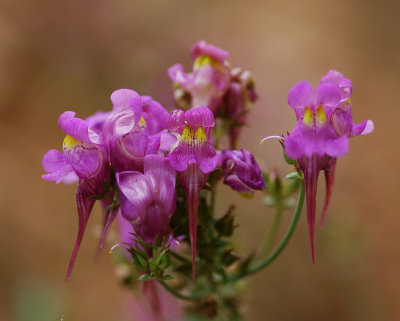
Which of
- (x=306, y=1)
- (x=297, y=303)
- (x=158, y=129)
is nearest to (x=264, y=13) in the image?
(x=306, y=1)

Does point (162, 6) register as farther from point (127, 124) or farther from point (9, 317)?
point (127, 124)

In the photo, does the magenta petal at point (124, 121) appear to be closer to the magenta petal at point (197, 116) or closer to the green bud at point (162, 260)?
the magenta petal at point (197, 116)

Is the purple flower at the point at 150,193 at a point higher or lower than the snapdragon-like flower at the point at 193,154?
lower

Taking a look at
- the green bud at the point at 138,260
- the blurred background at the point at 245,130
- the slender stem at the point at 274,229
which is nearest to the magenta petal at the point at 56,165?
the green bud at the point at 138,260

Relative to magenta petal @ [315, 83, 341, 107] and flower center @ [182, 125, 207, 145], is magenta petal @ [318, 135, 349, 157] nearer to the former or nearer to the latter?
magenta petal @ [315, 83, 341, 107]

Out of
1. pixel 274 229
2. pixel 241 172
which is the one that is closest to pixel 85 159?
pixel 241 172

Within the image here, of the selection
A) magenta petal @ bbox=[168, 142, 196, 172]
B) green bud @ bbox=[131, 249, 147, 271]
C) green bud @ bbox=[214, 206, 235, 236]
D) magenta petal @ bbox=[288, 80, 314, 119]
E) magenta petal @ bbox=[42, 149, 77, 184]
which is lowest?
green bud @ bbox=[131, 249, 147, 271]

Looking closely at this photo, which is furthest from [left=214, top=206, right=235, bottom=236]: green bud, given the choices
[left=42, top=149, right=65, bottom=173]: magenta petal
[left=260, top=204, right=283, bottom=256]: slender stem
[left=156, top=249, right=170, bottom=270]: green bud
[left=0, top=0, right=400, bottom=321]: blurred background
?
[left=0, top=0, right=400, bottom=321]: blurred background
